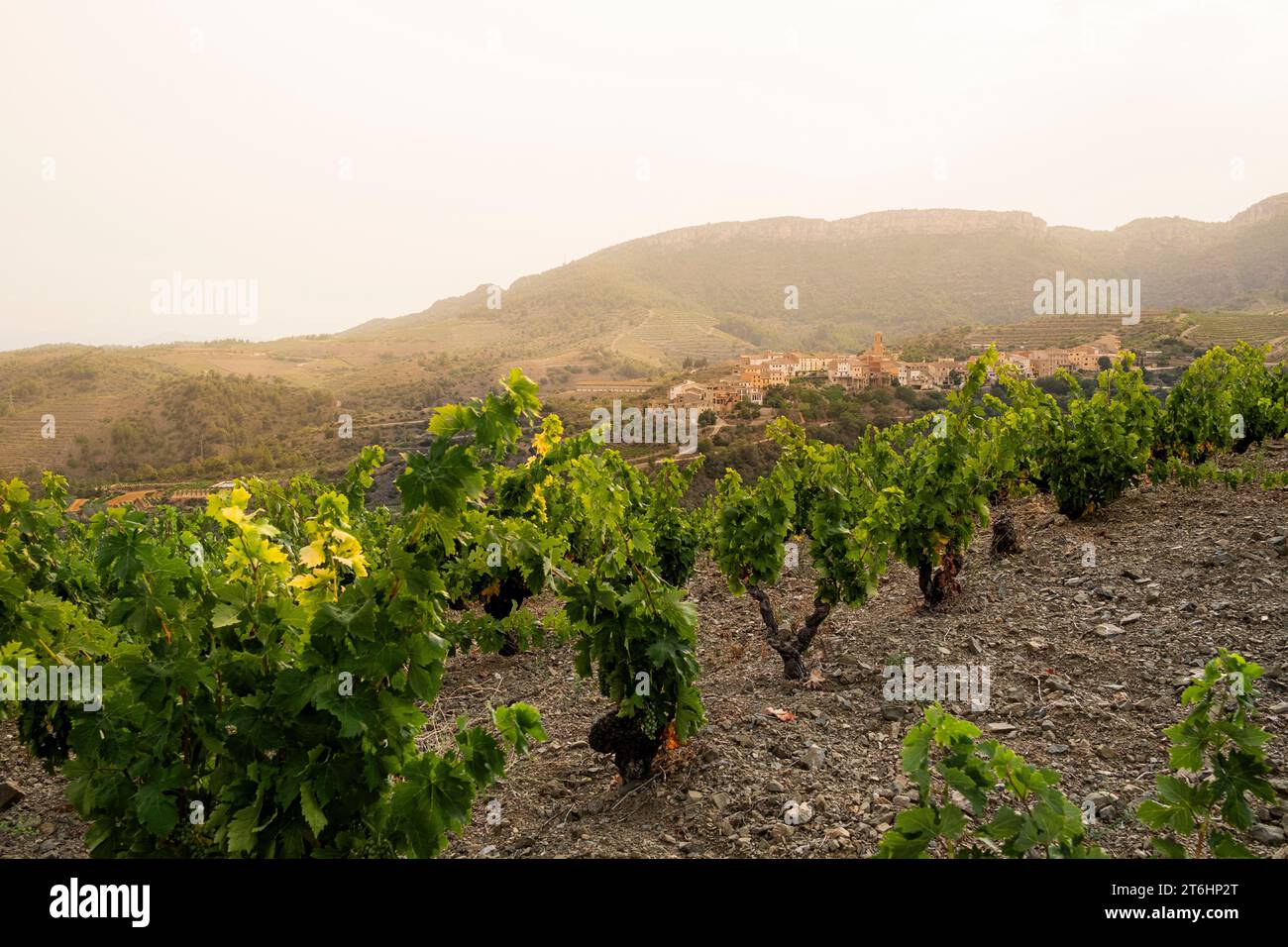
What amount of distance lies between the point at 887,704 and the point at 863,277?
130m

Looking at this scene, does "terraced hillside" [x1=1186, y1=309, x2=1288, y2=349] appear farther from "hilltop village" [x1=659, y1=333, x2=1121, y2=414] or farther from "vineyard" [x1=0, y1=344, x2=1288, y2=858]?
"vineyard" [x1=0, y1=344, x2=1288, y2=858]

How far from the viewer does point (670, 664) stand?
4.53 metres

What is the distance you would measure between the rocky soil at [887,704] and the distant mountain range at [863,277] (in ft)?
261

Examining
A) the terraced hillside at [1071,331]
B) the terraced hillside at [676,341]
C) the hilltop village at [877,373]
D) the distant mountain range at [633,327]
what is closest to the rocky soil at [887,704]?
the hilltop village at [877,373]

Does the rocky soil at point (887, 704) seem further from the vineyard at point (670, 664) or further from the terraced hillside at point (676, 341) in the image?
the terraced hillside at point (676, 341)

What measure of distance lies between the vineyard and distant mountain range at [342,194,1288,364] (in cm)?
7917

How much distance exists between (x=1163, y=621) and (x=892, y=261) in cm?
13466

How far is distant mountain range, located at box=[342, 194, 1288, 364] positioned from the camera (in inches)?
3967

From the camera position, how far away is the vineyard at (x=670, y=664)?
9.22 feet

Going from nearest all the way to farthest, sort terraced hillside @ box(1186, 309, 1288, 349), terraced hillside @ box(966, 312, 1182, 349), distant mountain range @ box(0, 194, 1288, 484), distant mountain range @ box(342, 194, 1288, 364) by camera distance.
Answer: terraced hillside @ box(1186, 309, 1288, 349)
distant mountain range @ box(0, 194, 1288, 484)
terraced hillside @ box(966, 312, 1182, 349)
distant mountain range @ box(342, 194, 1288, 364)

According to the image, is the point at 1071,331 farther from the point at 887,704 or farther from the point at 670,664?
the point at 670,664

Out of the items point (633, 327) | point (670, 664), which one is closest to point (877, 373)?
point (670, 664)

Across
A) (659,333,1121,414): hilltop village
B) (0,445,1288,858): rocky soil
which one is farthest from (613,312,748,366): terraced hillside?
(0,445,1288,858): rocky soil

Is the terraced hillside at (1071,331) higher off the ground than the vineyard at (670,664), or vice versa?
the terraced hillside at (1071,331)
